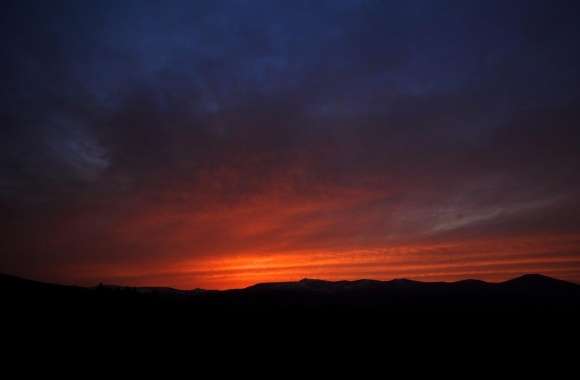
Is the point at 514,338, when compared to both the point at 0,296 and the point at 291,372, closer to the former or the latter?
the point at 291,372

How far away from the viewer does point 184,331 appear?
44562 millimetres

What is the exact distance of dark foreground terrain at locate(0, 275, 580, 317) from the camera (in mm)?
46031

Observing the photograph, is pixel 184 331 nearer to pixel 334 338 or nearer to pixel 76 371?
pixel 76 371

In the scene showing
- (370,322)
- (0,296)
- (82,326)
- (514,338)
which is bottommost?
(514,338)

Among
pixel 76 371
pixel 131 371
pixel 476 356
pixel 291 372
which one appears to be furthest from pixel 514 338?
pixel 76 371

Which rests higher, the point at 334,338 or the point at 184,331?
the point at 184,331

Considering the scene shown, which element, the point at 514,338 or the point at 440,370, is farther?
the point at 514,338

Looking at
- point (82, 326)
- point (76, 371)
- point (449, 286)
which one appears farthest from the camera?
point (449, 286)

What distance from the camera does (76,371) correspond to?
29797 mm

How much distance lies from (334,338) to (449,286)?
134192 millimetres

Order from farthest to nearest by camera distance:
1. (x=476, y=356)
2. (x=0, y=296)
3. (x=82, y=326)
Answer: (x=476, y=356)
(x=0, y=296)
(x=82, y=326)

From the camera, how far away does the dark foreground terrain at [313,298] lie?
46031 millimetres

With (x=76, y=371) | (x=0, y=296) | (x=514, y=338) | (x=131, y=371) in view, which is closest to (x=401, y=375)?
(x=131, y=371)

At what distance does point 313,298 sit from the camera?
125 meters
